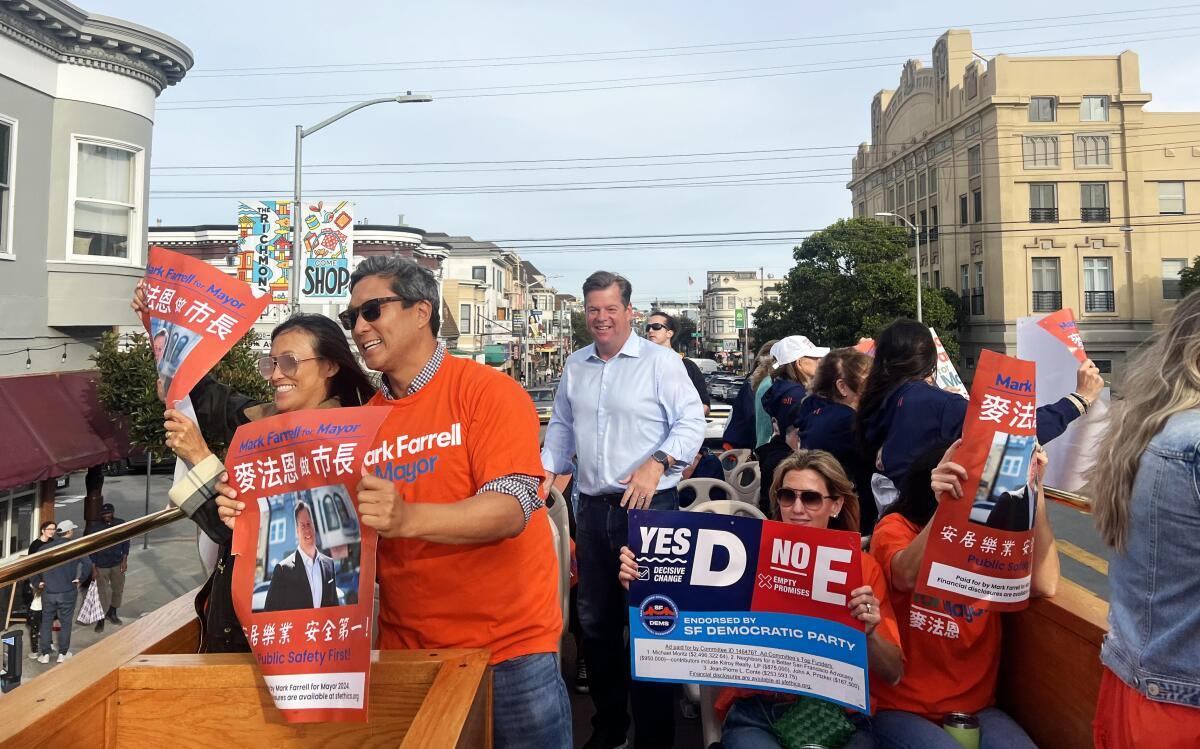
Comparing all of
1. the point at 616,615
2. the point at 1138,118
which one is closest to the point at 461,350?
the point at 1138,118

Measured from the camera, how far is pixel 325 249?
53.8 ft

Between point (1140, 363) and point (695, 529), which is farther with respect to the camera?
point (695, 529)

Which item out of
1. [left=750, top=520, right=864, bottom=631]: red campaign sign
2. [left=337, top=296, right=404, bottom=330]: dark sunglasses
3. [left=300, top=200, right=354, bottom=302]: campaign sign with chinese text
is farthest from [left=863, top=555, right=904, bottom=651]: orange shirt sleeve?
[left=300, top=200, right=354, bottom=302]: campaign sign with chinese text

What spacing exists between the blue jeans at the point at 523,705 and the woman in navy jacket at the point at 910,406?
2.02 metres

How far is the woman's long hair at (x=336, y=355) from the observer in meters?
2.68

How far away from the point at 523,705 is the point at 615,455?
1673mm

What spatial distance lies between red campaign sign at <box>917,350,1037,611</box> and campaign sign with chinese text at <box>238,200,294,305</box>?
1574 cm

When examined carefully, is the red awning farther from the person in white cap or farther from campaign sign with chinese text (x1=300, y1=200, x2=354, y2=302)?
the person in white cap

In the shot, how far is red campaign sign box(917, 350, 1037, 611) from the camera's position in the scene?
8.29 feet

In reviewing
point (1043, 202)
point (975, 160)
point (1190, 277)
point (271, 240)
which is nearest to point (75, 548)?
point (271, 240)

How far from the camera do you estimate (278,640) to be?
1.85m

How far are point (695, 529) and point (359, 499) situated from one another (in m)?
1.36

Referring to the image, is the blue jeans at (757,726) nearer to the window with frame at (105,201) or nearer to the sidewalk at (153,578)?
the sidewalk at (153,578)

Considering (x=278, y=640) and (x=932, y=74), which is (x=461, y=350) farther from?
(x=278, y=640)
